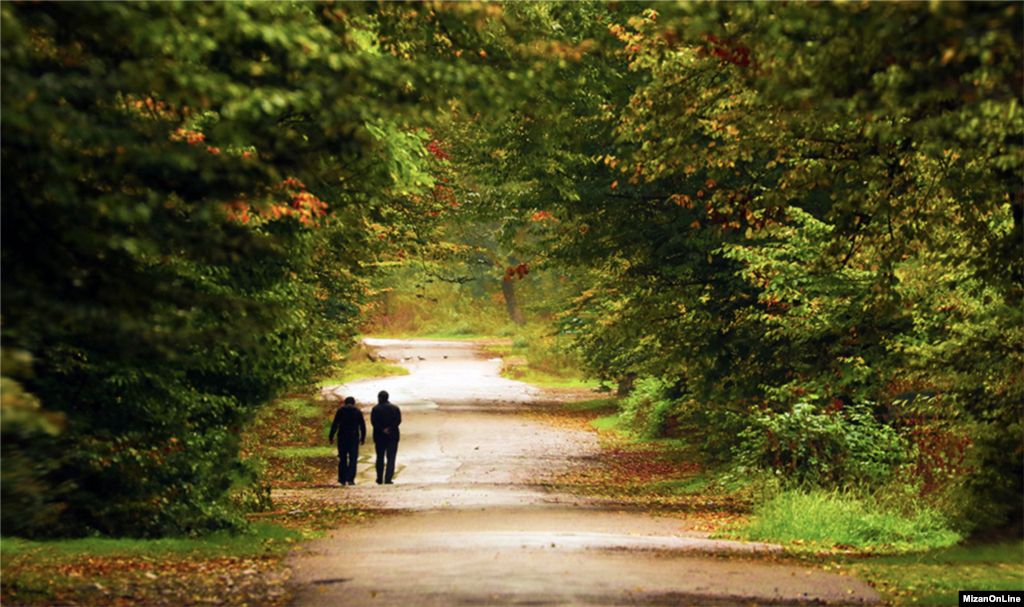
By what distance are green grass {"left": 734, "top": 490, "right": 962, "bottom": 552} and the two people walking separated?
7.68m

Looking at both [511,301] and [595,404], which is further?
[511,301]

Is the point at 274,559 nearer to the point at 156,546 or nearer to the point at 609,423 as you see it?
the point at 156,546

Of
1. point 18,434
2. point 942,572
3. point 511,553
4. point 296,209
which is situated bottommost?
point 942,572

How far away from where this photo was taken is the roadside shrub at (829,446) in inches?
545

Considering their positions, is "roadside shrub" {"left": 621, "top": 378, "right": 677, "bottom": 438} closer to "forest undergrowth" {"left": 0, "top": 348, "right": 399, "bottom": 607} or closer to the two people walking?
the two people walking

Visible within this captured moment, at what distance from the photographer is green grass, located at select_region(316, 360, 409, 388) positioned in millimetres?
41625

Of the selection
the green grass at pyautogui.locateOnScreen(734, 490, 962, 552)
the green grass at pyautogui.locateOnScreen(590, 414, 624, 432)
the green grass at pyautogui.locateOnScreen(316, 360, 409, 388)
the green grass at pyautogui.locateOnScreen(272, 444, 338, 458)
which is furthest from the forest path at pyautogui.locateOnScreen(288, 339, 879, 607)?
the green grass at pyautogui.locateOnScreen(316, 360, 409, 388)

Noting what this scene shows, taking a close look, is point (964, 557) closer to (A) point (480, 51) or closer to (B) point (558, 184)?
(A) point (480, 51)

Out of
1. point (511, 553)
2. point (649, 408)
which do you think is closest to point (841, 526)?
point (511, 553)

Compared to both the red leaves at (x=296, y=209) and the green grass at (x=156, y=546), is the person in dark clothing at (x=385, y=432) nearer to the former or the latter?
the green grass at (x=156, y=546)

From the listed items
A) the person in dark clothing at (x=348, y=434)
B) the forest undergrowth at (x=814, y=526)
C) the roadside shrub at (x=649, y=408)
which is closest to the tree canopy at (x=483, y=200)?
the forest undergrowth at (x=814, y=526)

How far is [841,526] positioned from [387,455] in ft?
29.8

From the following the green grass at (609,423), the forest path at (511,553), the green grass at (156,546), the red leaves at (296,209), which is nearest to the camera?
the red leaves at (296,209)

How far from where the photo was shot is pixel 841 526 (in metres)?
12.0
